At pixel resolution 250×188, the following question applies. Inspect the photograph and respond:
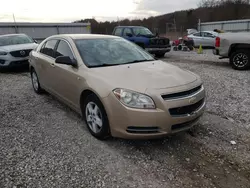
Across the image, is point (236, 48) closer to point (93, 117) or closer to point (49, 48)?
point (49, 48)

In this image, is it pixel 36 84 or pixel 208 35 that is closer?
pixel 36 84

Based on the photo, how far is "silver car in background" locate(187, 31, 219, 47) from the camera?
697 inches

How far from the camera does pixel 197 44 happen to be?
731 inches

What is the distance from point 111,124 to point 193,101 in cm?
116

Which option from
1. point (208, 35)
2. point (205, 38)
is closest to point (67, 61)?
point (205, 38)

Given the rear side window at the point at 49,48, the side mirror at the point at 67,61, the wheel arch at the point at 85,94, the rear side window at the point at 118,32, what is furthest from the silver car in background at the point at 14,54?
the wheel arch at the point at 85,94

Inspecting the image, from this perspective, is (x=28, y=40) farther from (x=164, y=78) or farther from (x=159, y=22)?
(x=159, y=22)

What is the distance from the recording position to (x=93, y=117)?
11.6 ft

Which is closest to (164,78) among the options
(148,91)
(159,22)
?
(148,91)

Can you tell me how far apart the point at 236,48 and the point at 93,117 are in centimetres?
724

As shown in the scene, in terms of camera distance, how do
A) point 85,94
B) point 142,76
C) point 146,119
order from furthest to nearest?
point 85,94
point 142,76
point 146,119

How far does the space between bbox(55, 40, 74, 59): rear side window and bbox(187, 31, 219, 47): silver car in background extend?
50.5ft

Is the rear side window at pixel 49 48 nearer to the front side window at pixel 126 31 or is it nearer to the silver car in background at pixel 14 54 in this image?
the silver car in background at pixel 14 54

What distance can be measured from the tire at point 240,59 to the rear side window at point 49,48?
22.4 ft
